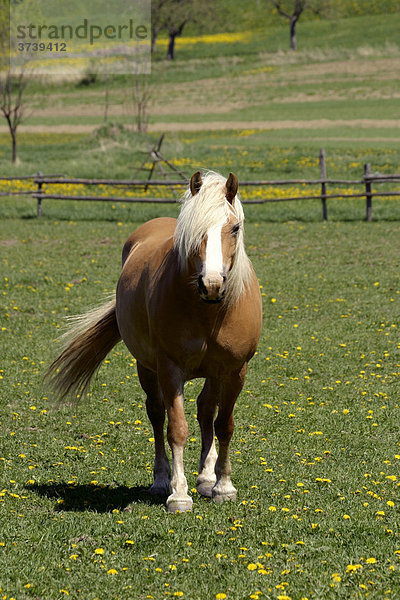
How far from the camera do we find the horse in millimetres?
5184

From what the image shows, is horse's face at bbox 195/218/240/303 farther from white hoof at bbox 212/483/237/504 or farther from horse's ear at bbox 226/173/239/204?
white hoof at bbox 212/483/237/504

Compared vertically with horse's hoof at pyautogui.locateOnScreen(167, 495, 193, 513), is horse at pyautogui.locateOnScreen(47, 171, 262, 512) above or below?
above

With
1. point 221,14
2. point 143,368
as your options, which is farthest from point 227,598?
point 221,14

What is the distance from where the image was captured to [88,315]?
7449 mm

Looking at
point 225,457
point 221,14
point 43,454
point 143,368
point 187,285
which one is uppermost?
point 221,14

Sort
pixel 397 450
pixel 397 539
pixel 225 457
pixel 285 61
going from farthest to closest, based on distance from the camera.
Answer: pixel 285 61 → pixel 397 450 → pixel 225 457 → pixel 397 539

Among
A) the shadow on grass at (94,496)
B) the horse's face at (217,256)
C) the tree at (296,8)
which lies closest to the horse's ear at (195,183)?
the horse's face at (217,256)

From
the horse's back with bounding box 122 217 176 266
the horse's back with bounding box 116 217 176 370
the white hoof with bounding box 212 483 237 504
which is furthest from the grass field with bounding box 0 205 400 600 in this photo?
the horse's back with bounding box 122 217 176 266

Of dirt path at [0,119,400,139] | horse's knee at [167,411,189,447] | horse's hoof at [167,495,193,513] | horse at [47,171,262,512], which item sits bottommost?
horse's hoof at [167,495,193,513]

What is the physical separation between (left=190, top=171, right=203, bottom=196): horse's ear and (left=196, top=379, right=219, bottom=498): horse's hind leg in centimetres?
167

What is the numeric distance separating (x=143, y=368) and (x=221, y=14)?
96.9 metres

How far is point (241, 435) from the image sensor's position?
810 centimetres

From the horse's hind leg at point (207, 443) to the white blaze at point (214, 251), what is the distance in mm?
1548

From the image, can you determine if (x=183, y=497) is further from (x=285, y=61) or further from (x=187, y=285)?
(x=285, y=61)
